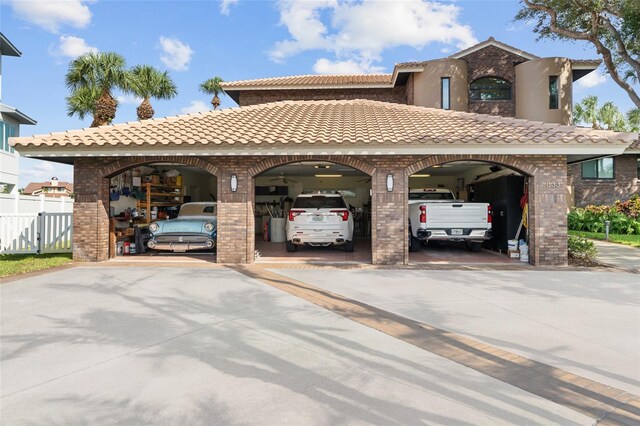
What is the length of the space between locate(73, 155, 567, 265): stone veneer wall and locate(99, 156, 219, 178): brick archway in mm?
23

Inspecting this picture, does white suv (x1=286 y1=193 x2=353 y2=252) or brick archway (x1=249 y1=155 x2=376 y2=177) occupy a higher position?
brick archway (x1=249 y1=155 x2=376 y2=177)

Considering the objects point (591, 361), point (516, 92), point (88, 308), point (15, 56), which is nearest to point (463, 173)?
point (516, 92)

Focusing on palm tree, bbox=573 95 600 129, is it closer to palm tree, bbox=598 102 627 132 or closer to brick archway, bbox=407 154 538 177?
palm tree, bbox=598 102 627 132

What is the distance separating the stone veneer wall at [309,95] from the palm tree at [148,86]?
5861 millimetres

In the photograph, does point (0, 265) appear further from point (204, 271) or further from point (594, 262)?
point (594, 262)

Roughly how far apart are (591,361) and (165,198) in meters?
13.7

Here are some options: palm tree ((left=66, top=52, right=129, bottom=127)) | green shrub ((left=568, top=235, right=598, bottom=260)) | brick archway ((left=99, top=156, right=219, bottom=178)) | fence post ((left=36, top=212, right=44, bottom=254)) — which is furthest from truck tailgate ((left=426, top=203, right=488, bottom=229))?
palm tree ((left=66, top=52, right=129, bottom=127))

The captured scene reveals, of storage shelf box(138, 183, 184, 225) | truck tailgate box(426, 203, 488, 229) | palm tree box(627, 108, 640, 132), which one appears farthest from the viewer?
palm tree box(627, 108, 640, 132)

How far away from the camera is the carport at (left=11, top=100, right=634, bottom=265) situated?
8.79 m

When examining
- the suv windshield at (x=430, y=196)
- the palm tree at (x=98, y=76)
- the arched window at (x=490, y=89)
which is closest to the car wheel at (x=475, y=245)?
the suv windshield at (x=430, y=196)

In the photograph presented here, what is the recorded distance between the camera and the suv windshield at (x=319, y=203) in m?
10.9

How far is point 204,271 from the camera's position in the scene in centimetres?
858

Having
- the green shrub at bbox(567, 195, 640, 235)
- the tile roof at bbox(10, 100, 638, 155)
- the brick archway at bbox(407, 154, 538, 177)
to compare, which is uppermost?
the tile roof at bbox(10, 100, 638, 155)

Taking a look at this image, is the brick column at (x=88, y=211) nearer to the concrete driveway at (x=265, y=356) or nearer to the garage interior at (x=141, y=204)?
the garage interior at (x=141, y=204)
